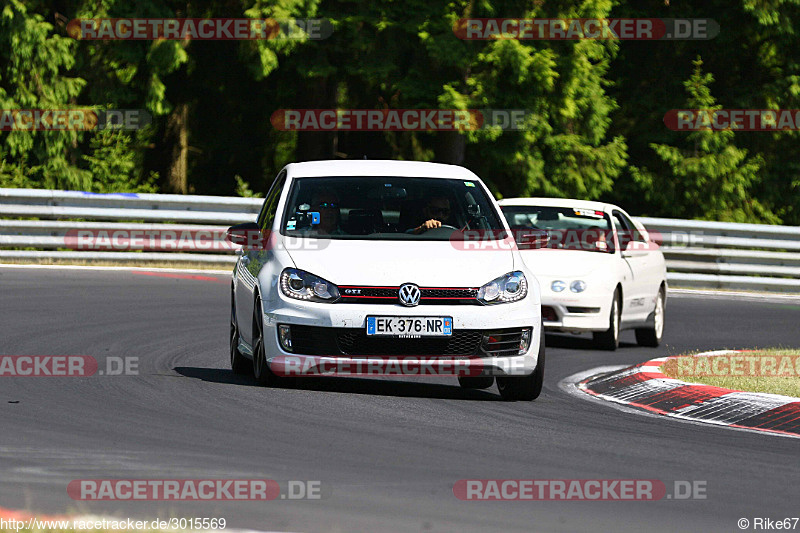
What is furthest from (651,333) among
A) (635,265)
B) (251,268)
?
(251,268)

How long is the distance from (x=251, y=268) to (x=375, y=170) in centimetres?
128

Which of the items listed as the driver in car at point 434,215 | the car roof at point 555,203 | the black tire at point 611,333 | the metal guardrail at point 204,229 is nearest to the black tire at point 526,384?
the driver in car at point 434,215

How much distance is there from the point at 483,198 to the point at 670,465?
13.1ft

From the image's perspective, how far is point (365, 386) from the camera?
1055 centimetres

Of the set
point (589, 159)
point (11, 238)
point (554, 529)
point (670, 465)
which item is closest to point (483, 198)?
point (670, 465)

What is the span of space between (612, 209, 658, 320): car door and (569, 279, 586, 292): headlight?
664 millimetres

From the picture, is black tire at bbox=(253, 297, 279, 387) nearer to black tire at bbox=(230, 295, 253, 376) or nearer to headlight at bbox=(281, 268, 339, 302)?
headlight at bbox=(281, 268, 339, 302)

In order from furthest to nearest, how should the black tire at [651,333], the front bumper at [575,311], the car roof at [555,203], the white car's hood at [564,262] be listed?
1. the black tire at [651,333]
2. the car roof at [555,203]
3. the white car's hood at [564,262]
4. the front bumper at [575,311]

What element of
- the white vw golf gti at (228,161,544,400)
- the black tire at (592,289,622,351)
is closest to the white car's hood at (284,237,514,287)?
the white vw golf gti at (228,161,544,400)

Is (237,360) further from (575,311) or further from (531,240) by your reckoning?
(575,311)

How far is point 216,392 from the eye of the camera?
9898 mm

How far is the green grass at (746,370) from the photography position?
36.8 ft

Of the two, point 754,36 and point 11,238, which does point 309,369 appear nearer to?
point 11,238

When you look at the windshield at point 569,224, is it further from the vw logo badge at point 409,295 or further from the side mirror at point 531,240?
the vw logo badge at point 409,295
